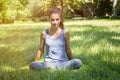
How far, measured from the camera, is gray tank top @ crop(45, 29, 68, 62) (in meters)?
5.84

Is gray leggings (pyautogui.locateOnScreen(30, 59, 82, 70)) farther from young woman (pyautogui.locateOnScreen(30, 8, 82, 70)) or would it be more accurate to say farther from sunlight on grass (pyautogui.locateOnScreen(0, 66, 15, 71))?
sunlight on grass (pyautogui.locateOnScreen(0, 66, 15, 71))

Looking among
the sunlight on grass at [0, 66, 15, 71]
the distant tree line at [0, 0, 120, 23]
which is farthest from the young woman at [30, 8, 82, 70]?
the distant tree line at [0, 0, 120, 23]

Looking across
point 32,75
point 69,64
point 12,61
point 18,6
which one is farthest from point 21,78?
point 18,6

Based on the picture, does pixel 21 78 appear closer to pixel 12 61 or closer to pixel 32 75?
pixel 32 75

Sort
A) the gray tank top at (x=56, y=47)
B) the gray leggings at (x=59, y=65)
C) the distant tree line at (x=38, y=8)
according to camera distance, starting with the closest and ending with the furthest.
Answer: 1. the gray leggings at (x=59, y=65)
2. the gray tank top at (x=56, y=47)
3. the distant tree line at (x=38, y=8)

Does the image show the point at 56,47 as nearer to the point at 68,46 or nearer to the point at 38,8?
the point at 68,46

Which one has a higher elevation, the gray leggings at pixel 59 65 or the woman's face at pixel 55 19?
the woman's face at pixel 55 19

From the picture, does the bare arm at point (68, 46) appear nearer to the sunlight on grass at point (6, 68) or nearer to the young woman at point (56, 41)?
the young woman at point (56, 41)

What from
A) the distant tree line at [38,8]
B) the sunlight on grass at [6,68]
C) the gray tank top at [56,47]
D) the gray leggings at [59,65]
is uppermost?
the gray tank top at [56,47]

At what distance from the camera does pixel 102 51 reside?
23.9 feet

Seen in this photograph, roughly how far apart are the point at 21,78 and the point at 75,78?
862 millimetres

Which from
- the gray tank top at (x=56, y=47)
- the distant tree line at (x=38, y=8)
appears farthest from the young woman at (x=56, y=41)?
the distant tree line at (x=38, y=8)

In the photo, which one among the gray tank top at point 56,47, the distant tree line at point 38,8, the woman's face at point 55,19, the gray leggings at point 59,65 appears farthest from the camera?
the distant tree line at point 38,8

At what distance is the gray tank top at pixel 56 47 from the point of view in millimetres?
5840
